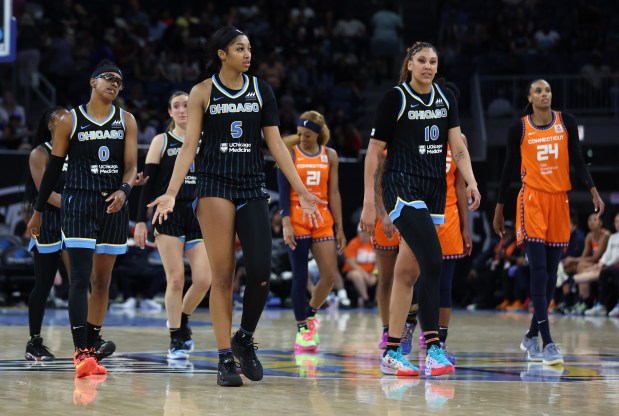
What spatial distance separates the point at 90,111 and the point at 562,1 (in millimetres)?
17309

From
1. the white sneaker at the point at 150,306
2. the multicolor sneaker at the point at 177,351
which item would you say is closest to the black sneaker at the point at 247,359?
the multicolor sneaker at the point at 177,351

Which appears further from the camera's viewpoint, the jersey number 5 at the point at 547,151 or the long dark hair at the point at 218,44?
the jersey number 5 at the point at 547,151

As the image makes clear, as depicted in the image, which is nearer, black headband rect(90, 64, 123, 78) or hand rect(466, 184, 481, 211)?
hand rect(466, 184, 481, 211)

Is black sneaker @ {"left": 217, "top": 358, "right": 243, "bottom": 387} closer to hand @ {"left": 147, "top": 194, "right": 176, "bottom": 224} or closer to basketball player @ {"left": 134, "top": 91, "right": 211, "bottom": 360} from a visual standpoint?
hand @ {"left": 147, "top": 194, "right": 176, "bottom": 224}

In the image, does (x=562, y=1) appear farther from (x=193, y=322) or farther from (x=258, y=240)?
(x=258, y=240)

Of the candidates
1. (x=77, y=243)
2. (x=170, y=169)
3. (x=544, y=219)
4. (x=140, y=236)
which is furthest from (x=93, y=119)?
(x=544, y=219)

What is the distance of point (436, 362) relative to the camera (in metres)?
6.68

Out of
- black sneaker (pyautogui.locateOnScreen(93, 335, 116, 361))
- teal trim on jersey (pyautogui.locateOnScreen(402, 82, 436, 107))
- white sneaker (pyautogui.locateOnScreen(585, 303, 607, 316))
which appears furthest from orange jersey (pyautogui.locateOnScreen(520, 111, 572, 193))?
white sneaker (pyautogui.locateOnScreen(585, 303, 607, 316))

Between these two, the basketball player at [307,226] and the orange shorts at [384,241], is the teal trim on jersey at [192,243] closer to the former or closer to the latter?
the basketball player at [307,226]

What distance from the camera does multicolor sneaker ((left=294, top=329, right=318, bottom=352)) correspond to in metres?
8.54

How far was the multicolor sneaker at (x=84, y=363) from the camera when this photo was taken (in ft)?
21.1

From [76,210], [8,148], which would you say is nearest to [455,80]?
[8,148]

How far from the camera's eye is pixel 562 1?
890 inches

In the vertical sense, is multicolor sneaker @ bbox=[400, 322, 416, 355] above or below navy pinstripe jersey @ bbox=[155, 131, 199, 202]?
below
